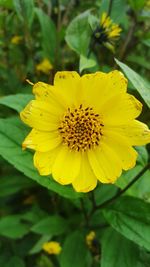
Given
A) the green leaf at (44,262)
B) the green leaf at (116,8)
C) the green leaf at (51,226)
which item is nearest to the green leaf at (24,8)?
the green leaf at (116,8)

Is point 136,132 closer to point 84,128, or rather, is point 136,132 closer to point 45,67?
point 84,128

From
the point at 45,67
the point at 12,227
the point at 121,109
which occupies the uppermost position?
the point at 121,109

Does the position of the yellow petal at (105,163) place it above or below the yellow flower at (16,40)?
above

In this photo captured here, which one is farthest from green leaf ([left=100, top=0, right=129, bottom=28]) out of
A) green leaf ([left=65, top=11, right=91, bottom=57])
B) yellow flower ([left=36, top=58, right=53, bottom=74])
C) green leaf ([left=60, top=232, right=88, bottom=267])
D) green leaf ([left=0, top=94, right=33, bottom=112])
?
green leaf ([left=60, top=232, right=88, bottom=267])

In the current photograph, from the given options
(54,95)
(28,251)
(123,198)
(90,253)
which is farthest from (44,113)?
(28,251)

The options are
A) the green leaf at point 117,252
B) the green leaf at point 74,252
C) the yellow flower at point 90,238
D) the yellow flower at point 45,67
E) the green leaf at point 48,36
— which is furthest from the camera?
the yellow flower at point 45,67

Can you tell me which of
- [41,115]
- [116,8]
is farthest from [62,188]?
[116,8]

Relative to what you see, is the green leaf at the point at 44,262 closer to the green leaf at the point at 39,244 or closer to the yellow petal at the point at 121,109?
the green leaf at the point at 39,244
